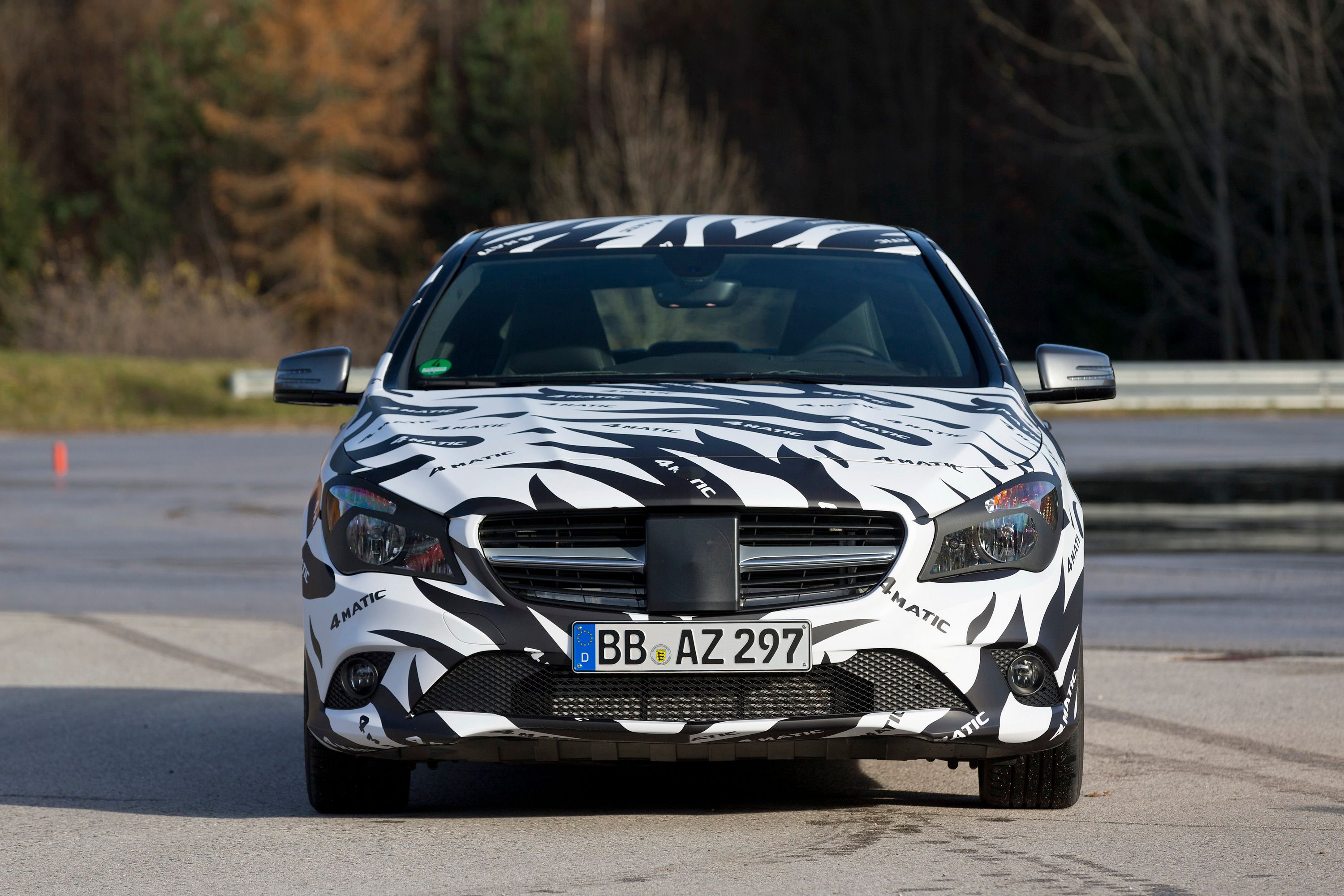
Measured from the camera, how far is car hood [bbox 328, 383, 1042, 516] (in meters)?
4.62

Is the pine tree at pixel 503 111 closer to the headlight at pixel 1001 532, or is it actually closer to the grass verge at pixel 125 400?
the grass verge at pixel 125 400

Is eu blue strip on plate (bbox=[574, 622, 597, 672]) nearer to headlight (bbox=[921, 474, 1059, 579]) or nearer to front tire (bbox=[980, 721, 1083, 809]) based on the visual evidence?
headlight (bbox=[921, 474, 1059, 579])

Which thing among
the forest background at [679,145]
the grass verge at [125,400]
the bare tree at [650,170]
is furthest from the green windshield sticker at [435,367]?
the bare tree at [650,170]

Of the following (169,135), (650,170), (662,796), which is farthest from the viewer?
(169,135)

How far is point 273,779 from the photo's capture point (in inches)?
227

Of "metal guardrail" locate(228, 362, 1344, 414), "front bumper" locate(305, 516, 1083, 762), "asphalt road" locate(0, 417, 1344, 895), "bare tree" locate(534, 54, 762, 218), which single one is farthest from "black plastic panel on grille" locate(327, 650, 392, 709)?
"bare tree" locate(534, 54, 762, 218)

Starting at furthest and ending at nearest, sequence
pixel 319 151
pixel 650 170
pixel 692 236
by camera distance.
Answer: pixel 319 151
pixel 650 170
pixel 692 236

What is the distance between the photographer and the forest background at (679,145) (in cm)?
3903

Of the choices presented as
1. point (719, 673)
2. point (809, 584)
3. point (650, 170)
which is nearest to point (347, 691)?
point (719, 673)

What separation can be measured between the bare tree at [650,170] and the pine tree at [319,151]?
644 inches

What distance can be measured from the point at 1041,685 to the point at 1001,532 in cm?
41

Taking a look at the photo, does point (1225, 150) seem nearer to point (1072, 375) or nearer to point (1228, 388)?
point (1228, 388)

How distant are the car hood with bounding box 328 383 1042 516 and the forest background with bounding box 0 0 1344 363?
31822 mm

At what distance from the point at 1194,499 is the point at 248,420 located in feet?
53.2
